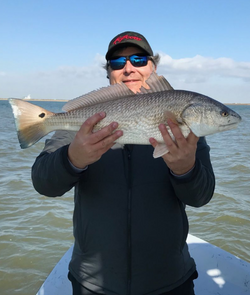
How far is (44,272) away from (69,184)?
373 centimetres

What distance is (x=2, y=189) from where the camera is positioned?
9.20m

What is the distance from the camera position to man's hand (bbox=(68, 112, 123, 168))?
2.43 m

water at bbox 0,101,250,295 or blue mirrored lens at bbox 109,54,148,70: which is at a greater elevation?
blue mirrored lens at bbox 109,54,148,70

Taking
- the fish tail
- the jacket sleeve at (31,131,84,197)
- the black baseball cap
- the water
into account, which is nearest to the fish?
the fish tail

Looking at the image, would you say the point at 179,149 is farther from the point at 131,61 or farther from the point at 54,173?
the point at 131,61

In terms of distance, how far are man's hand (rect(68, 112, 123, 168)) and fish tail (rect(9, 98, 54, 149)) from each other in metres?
0.49

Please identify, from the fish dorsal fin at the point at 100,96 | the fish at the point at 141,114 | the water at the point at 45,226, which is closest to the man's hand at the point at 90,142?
the fish at the point at 141,114

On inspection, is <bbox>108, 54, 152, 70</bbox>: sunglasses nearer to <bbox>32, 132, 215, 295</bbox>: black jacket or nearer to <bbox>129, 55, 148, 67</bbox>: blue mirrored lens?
<bbox>129, 55, 148, 67</bbox>: blue mirrored lens

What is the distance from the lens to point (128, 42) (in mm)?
3297

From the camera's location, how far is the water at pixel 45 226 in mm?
5582

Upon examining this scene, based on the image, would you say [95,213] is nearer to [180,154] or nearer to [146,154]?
[146,154]

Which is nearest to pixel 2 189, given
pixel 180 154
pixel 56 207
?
pixel 56 207

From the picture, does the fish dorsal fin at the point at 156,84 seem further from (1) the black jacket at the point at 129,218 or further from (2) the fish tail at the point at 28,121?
(2) the fish tail at the point at 28,121

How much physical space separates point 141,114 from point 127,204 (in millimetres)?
788
